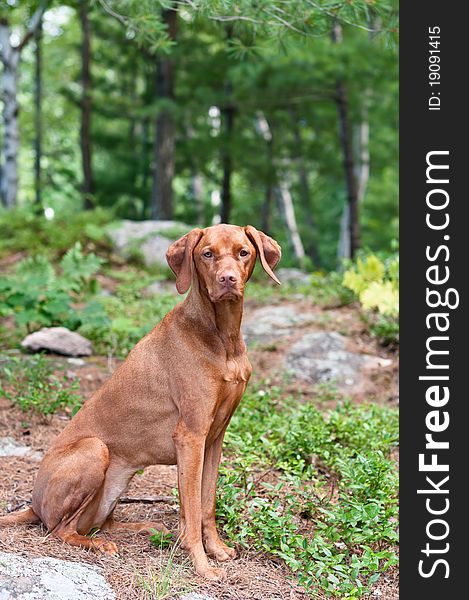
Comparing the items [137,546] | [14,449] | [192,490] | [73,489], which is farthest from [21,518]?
[14,449]

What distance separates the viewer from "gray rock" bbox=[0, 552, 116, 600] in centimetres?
317

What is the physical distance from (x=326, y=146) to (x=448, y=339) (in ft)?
58.9

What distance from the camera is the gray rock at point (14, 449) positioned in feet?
16.3

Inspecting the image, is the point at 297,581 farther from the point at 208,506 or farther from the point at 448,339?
the point at 448,339

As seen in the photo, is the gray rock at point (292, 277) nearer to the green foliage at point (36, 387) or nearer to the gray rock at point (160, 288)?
the gray rock at point (160, 288)

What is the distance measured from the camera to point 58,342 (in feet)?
22.5

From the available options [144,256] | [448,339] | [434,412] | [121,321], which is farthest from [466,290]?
[144,256]

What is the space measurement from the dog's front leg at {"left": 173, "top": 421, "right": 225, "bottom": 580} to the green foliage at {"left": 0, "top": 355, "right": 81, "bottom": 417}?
1.73 m

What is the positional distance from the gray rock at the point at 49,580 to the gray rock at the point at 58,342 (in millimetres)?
3519

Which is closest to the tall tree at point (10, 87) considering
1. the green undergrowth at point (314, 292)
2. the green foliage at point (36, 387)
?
the green undergrowth at point (314, 292)

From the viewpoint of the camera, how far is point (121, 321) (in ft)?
23.1

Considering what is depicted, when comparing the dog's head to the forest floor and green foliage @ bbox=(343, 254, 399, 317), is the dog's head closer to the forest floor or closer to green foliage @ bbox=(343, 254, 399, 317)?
the forest floor

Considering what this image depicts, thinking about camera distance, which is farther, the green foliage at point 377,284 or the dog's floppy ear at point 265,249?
the green foliage at point 377,284

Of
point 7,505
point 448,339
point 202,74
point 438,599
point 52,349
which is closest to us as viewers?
point 438,599
